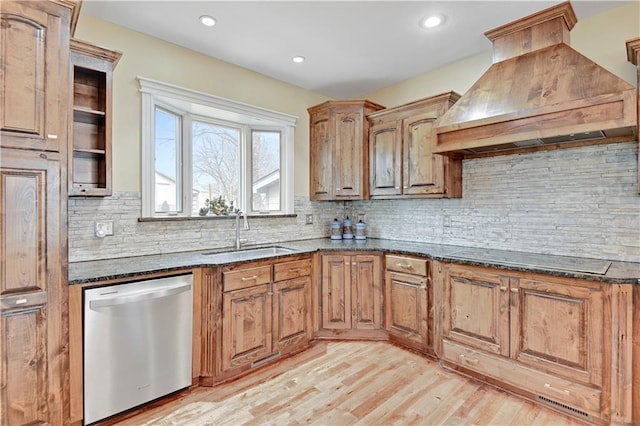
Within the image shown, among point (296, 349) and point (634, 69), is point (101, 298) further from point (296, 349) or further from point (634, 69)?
point (634, 69)

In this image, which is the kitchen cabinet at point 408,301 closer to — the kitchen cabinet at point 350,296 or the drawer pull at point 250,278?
the kitchen cabinet at point 350,296

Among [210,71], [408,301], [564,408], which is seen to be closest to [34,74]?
[210,71]

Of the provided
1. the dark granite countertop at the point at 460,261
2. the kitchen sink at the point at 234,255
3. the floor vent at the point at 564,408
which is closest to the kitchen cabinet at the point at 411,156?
the dark granite countertop at the point at 460,261

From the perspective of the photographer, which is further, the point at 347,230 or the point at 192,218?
the point at 347,230

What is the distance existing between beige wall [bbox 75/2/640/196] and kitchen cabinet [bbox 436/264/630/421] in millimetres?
1737

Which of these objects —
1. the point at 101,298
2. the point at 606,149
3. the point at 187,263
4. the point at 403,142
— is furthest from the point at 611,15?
the point at 101,298

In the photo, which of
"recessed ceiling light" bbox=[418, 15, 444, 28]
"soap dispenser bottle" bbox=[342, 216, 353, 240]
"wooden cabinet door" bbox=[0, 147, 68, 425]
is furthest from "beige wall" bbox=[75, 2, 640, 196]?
"soap dispenser bottle" bbox=[342, 216, 353, 240]

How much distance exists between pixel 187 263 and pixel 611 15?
365 centimetres

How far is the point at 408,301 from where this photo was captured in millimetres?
2930

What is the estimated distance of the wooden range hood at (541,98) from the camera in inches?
76.7

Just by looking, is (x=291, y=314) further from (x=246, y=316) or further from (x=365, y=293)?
(x=365, y=293)

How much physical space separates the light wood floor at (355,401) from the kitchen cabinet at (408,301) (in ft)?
0.84

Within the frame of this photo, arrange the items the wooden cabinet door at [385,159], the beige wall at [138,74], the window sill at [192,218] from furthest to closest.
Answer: the wooden cabinet door at [385,159]
the window sill at [192,218]
the beige wall at [138,74]

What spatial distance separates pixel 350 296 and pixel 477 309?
1.17m
